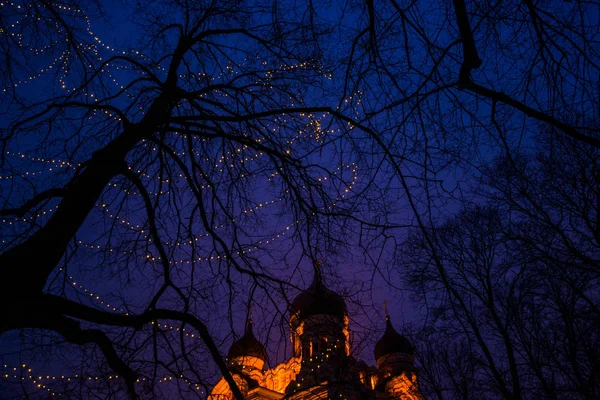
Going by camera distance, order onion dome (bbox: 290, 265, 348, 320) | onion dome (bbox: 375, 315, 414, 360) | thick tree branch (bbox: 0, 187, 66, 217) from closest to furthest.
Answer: thick tree branch (bbox: 0, 187, 66, 217) < onion dome (bbox: 290, 265, 348, 320) < onion dome (bbox: 375, 315, 414, 360)

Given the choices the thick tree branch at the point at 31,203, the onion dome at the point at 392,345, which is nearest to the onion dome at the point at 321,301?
the thick tree branch at the point at 31,203

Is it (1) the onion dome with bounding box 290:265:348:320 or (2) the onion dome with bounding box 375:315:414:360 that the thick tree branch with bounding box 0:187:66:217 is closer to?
(1) the onion dome with bounding box 290:265:348:320

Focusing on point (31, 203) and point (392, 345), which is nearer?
point (31, 203)

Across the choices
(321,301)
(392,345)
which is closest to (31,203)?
(321,301)

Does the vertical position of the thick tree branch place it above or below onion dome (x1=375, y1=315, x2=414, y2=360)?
below

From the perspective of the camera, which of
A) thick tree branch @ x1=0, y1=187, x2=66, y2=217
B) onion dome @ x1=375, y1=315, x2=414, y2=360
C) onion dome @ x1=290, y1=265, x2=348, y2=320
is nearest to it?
thick tree branch @ x1=0, y1=187, x2=66, y2=217

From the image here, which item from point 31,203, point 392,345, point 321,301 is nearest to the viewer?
point 31,203

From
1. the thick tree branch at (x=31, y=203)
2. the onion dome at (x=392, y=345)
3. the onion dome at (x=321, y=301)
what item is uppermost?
the onion dome at (x=392, y=345)

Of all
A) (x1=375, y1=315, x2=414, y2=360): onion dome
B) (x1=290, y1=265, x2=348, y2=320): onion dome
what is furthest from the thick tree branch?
(x1=375, y1=315, x2=414, y2=360): onion dome

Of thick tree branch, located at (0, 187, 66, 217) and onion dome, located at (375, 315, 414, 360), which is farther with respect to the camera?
onion dome, located at (375, 315, 414, 360)

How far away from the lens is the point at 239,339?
456 cm

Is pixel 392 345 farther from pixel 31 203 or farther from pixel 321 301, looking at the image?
pixel 31 203

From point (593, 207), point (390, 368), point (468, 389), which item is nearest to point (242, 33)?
point (593, 207)

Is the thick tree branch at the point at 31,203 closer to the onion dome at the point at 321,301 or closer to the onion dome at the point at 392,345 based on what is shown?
the onion dome at the point at 321,301
